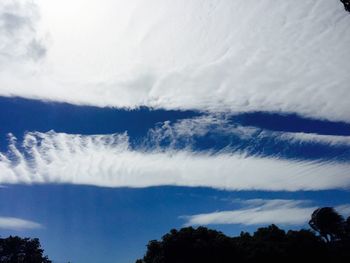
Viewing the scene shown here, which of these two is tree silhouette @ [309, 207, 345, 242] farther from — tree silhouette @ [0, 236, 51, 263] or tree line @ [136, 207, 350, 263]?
tree silhouette @ [0, 236, 51, 263]

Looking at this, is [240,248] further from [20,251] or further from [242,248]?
[20,251]

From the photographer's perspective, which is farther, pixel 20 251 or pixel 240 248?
pixel 20 251

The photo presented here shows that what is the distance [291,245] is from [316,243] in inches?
193

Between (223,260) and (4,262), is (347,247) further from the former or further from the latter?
(4,262)

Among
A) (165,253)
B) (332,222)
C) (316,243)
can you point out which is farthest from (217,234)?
(332,222)

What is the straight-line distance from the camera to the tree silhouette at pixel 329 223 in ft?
278

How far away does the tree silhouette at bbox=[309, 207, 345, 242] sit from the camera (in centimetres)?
8468

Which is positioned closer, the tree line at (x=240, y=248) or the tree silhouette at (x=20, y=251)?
the tree line at (x=240, y=248)

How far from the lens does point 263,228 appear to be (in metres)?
62.5

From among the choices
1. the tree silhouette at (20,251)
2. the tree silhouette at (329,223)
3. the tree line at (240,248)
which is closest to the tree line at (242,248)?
the tree line at (240,248)

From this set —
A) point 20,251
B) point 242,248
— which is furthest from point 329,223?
point 20,251

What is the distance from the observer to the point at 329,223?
278 feet

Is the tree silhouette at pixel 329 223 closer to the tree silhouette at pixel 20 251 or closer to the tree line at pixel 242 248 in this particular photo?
the tree line at pixel 242 248

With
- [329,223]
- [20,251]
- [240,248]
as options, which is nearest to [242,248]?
[240,248]
